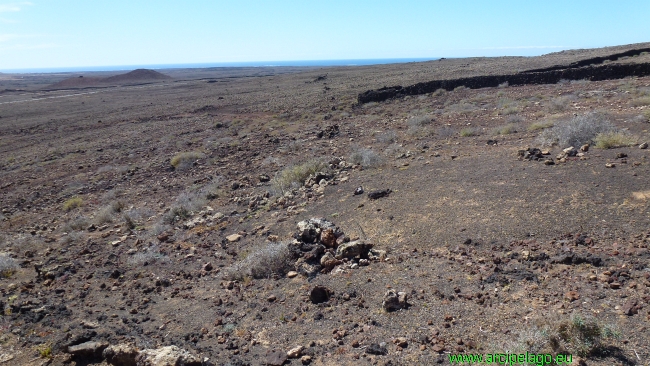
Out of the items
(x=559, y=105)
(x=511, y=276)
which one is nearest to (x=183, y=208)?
(x=511, y=276)

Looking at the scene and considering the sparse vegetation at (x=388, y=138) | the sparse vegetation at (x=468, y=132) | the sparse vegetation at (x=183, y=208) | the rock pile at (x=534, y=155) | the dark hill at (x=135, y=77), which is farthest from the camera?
the dark hill at (x=135, y=77)

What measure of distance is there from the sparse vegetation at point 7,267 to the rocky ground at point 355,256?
32mm

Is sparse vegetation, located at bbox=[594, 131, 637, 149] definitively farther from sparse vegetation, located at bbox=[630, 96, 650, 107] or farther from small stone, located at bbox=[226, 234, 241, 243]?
small stone, located at bbox=[226, 234, 241, 243]

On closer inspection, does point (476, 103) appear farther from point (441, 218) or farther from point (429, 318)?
point (429, 318)

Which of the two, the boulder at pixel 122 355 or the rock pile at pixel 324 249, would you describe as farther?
the rock pile at pixel 324 249

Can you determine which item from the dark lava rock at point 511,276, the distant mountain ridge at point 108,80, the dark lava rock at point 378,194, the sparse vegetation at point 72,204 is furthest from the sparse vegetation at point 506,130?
the distant mountain ridge at point 108,80

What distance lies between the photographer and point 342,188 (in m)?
9.16

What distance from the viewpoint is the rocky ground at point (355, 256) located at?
405cm

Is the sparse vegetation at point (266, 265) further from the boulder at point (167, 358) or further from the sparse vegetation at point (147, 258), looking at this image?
the boulder at point (167, 358)

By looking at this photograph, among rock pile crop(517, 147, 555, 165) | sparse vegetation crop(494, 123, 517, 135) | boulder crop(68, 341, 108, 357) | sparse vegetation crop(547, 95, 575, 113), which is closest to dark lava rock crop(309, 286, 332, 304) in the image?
boulder crop(68, 341, 108, 357)

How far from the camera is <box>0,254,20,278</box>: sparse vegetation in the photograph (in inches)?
292

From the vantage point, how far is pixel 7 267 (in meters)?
7.54

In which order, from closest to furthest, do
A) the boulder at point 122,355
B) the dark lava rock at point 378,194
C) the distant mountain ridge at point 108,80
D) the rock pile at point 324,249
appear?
the boulder at point 122,355, the rock pile at point 324,249, the dark lava rock at point 378,194, the distant mountain ridge at point 108,80

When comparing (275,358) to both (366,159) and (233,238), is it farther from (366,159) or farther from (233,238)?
(366,159)
